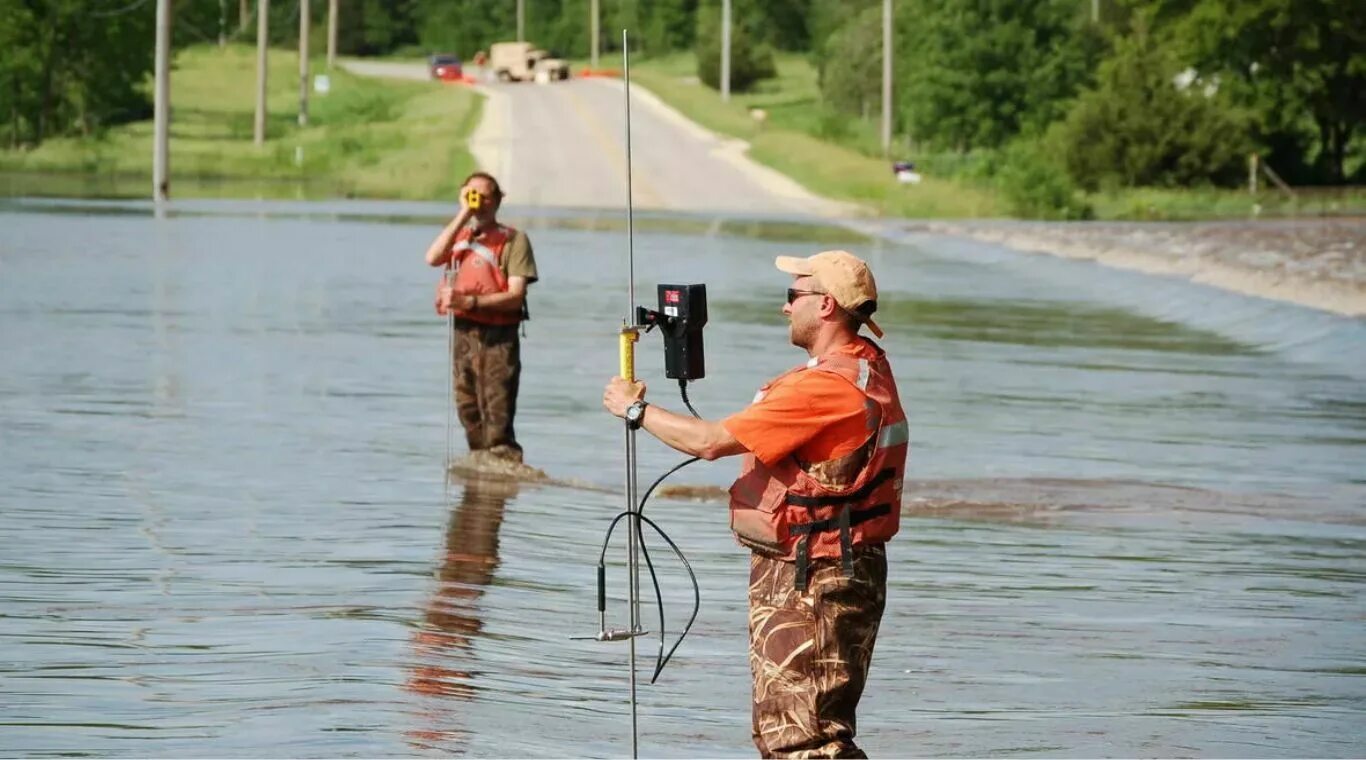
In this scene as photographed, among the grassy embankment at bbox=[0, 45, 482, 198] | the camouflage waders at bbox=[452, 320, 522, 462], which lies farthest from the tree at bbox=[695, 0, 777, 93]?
the camouflage waders at bbox=[452, 320, 522, 462]

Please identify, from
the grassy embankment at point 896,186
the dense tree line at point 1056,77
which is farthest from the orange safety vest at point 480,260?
the dense tree line at point 1056,77

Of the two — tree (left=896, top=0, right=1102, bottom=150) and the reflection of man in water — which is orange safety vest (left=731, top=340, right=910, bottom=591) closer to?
the reflection of man in water

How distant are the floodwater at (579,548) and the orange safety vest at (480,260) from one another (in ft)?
4.34

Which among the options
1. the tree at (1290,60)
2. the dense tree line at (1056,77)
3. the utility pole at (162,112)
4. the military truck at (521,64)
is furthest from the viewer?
the military truck at (521,64)

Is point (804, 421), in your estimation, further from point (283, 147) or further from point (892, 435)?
point (283, 147)

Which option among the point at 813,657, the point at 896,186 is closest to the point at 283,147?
the point at 896,186

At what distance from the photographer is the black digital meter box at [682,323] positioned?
7.40m

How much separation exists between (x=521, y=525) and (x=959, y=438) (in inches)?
246

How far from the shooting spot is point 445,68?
128375mm

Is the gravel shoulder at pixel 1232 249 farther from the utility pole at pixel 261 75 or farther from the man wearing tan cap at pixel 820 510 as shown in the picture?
the utility pole at pixel 261 75

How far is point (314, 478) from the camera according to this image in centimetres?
1642

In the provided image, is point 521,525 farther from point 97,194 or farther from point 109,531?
point 97,194

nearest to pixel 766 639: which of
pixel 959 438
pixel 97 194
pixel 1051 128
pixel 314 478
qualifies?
pixel 314 478

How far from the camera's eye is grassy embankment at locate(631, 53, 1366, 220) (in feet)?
214
